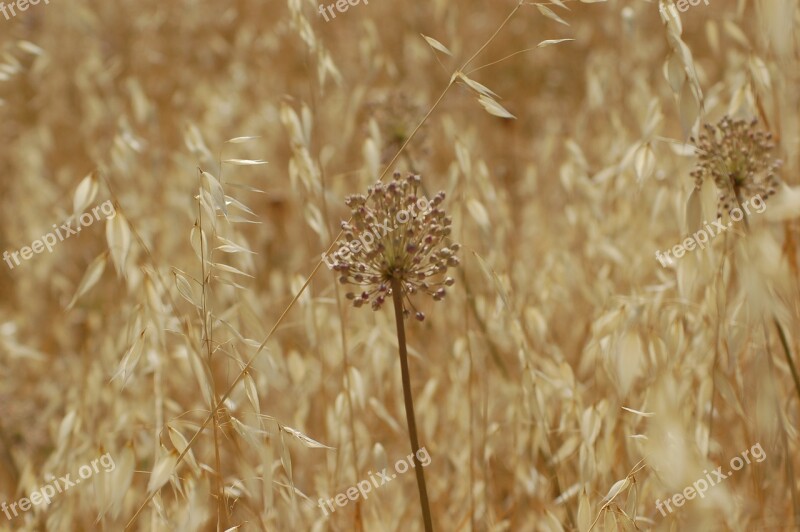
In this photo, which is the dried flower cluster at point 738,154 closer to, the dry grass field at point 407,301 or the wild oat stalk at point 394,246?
the dry grass field at point 407,301

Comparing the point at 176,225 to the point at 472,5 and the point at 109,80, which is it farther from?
the point at 472,5

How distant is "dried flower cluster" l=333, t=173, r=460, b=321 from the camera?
1235mm

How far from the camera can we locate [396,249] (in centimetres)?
125

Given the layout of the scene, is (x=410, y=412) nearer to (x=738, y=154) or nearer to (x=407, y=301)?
(x=738, y=154)

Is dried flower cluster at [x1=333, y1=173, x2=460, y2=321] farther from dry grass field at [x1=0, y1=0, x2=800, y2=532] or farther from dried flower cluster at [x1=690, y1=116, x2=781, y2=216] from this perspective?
dried flower cluster at [x1=690, y1=116, x2=781, y2=216]

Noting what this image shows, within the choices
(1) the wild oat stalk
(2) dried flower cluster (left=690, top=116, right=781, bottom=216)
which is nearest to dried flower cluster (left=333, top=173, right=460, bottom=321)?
(1) the wild oat stalk

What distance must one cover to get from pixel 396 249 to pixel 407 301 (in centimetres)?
132

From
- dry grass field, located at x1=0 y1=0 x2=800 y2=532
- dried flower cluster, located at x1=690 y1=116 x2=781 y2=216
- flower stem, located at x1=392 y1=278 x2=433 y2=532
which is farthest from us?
dried flower cluster, located at x1=690 y1=116 x2=781 y2=216

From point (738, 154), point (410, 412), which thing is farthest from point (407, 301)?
point (410, 412)

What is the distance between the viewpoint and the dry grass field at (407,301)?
4.00 ft

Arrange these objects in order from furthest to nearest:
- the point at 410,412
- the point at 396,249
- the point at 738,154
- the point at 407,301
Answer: the point at 407,301, the point at 738,154, the point at 396,249, the point at 410,412

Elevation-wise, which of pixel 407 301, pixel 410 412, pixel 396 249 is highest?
pixel 407 301

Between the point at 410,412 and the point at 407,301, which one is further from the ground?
the point at 407,301

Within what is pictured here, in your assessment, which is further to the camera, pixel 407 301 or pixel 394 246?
pixel 407 301
